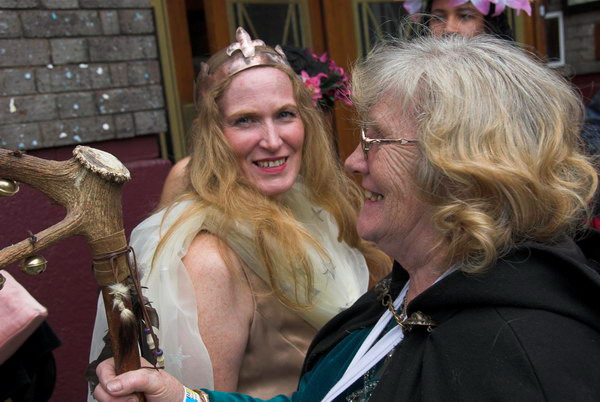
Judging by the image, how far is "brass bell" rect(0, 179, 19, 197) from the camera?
3.43ft

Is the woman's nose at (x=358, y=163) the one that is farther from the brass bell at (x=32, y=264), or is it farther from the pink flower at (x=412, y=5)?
the pink flower at (x=412, y=5)

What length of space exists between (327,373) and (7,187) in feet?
3.03

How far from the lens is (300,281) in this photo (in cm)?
204

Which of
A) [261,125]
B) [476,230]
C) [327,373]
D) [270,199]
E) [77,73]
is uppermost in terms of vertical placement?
[77,73]

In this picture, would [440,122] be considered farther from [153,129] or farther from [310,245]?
[153,129]

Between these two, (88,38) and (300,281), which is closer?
(300,281)

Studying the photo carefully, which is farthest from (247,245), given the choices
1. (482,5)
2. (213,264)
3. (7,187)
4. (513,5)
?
(513,5)

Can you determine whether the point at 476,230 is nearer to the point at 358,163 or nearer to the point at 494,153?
the point at 494,153

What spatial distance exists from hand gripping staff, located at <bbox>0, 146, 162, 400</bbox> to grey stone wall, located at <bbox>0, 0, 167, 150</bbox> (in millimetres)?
2013

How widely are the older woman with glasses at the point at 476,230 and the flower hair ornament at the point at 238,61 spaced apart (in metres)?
0.85

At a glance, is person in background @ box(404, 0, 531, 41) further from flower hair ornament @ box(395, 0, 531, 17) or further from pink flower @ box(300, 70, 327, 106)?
pink flower @ box(300, 70, 327, 106)

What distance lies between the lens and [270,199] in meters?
2.21

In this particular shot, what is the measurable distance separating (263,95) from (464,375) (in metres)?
1.31

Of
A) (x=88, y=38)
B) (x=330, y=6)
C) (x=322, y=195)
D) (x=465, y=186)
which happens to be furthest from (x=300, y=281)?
(x=330, y=6)
